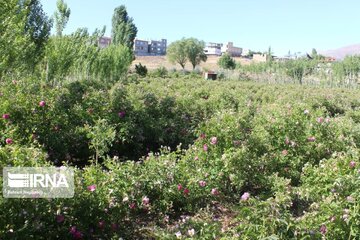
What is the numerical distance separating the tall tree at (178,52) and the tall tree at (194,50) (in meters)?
0.81

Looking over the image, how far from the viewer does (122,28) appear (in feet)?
123

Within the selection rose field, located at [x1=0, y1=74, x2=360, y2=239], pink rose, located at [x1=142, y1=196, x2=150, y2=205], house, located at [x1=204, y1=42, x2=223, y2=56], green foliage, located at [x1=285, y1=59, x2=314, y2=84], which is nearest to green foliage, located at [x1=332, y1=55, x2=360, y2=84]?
green foliage, located at [x1=285, y1=59, x2=314, y2=84]

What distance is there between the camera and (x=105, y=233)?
3.34m

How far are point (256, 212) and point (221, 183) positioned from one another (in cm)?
163

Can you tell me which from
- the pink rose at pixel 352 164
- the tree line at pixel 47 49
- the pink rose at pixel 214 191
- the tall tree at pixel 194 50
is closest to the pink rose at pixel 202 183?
the pink rose at pixel 214 191

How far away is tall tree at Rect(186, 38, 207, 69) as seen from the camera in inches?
2734

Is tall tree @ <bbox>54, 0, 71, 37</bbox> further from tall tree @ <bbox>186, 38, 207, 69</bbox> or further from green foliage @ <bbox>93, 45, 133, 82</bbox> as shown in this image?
tall tree @ <bbox>186, 38, 207, 69</bbox>

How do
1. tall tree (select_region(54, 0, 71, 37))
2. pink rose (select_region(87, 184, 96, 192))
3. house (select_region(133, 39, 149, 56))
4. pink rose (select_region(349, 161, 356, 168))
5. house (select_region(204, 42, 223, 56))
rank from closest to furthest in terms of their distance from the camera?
pink rose (select_region(87, 184, 96, 192))
pink rose (select_region(349, 161, 356, 168))
tall tree (select_region(54, 0, 71, 37))
house (select_region(133, 39, 149, 56))
house (select_region(204, 42, 223, 56))

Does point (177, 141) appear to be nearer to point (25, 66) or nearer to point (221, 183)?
point (221, 183)

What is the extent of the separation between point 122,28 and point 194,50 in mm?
33585

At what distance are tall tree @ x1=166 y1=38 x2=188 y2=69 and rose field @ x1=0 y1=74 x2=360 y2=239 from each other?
62.9 meters

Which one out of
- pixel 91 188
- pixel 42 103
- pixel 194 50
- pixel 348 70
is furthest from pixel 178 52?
pixel 91 188

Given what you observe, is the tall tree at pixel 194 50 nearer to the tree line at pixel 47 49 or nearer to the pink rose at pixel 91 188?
the tree line at pixel 47 49

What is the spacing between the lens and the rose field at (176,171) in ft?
9.61
